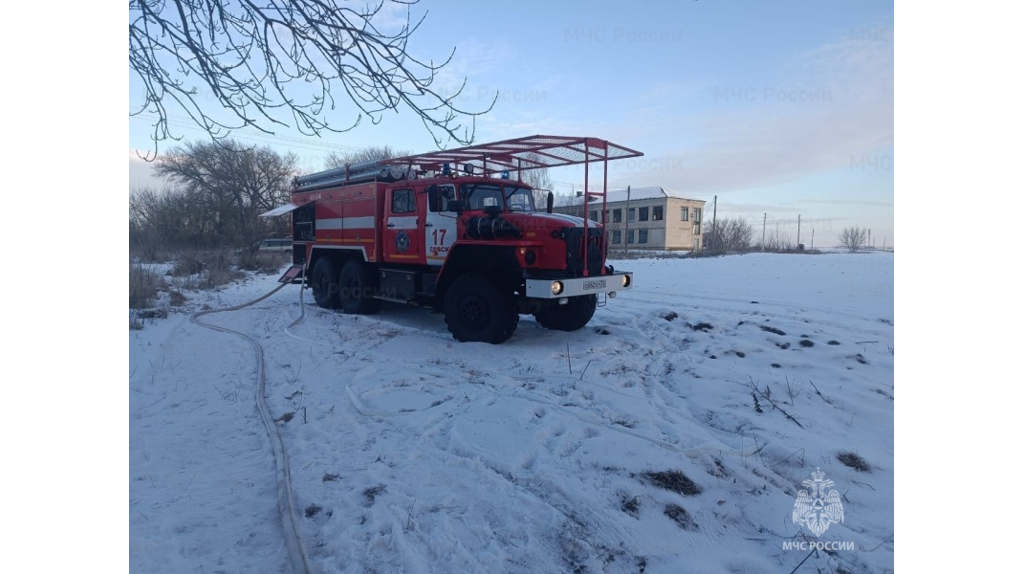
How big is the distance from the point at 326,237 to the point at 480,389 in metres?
6.96

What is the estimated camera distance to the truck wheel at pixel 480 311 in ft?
22.7

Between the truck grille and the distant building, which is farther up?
the distant building

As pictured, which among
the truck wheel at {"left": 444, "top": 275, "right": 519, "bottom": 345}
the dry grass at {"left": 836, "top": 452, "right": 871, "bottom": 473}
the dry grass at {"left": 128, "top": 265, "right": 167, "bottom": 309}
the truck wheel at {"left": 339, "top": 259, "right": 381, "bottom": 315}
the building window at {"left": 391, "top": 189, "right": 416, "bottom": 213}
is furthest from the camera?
the dry grass at {"left": 128, "top": 265, "right": 167, "bottom": 309}

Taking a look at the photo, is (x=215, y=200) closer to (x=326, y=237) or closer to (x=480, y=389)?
(x=326, y=237)

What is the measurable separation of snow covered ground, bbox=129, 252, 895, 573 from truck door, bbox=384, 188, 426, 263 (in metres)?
1.80

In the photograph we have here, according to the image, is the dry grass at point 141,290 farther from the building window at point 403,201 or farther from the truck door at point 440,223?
Answer: the truck door at point 440,223

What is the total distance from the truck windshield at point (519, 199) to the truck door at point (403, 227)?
1.48 m

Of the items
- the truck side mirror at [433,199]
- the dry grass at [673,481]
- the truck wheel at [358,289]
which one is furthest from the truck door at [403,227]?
the dry grass at [673,481]

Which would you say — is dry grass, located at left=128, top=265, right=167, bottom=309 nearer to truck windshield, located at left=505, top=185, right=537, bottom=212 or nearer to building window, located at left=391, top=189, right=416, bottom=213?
building window, located at left=391, top=189, right=416, bottom=213

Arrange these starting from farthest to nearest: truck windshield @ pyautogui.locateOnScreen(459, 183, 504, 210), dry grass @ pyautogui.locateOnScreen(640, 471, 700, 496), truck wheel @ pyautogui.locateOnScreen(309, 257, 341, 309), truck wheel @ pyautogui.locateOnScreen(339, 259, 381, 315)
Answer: truck wheel @ pyautogui.locateOnScreen(309, 257, 341, 309)
truck wheel @ pyautogui.locateOnScreen(339, 259, 381, 315)
truck windshield @ pyautogui.locateOnScreen(459, 183, 504, 210)
dry grass @ pyautogui.locateOnScreen(640, 471, 700, 496)

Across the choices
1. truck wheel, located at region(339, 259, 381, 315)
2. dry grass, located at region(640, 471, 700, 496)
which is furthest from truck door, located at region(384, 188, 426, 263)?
dry grass, located at region(640, 471, 700, 496)

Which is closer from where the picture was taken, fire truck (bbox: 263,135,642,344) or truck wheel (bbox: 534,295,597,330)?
fire truck (bbox: 263,135,642,344)

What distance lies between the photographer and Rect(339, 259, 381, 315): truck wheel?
Result: 9.80 m

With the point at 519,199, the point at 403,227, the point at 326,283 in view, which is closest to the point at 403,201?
the point at 403,227
